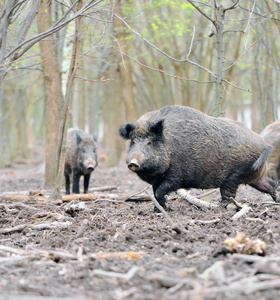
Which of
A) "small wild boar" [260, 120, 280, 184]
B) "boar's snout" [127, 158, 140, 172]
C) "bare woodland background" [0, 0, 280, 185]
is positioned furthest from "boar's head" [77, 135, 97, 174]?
"small wild boar" [260, 120, 280, 184]

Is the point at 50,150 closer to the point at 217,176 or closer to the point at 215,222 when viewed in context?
the point at 217,176

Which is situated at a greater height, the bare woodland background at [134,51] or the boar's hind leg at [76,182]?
the bare woodland background at [134,51]

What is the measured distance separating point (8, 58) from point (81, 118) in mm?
13586

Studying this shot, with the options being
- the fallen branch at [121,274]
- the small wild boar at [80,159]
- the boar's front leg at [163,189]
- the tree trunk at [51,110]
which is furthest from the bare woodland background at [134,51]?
the fallen branch at [121,274]

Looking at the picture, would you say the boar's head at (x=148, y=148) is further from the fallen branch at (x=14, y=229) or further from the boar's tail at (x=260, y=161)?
the fallen branch at (x=14, y=229)

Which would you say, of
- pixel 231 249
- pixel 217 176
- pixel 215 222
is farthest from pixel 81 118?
pixel 231 249

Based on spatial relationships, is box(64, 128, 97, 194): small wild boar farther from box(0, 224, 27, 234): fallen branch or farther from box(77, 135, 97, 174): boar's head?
box(0, 224, 27, 234): fallen branch

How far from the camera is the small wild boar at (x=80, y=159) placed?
404 inches

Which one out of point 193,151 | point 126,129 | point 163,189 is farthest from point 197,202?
point 126,129

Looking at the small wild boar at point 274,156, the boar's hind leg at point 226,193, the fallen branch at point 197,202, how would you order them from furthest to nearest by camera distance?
the small wild boar at point 274,156, the boar's hind leg at point 226,193, the fallen branch at point 197,202

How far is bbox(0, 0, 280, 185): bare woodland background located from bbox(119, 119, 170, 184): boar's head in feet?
3.03

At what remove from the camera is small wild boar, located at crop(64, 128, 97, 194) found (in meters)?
10.3

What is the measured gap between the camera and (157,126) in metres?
6.80

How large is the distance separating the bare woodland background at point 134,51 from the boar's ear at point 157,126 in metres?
0.79
